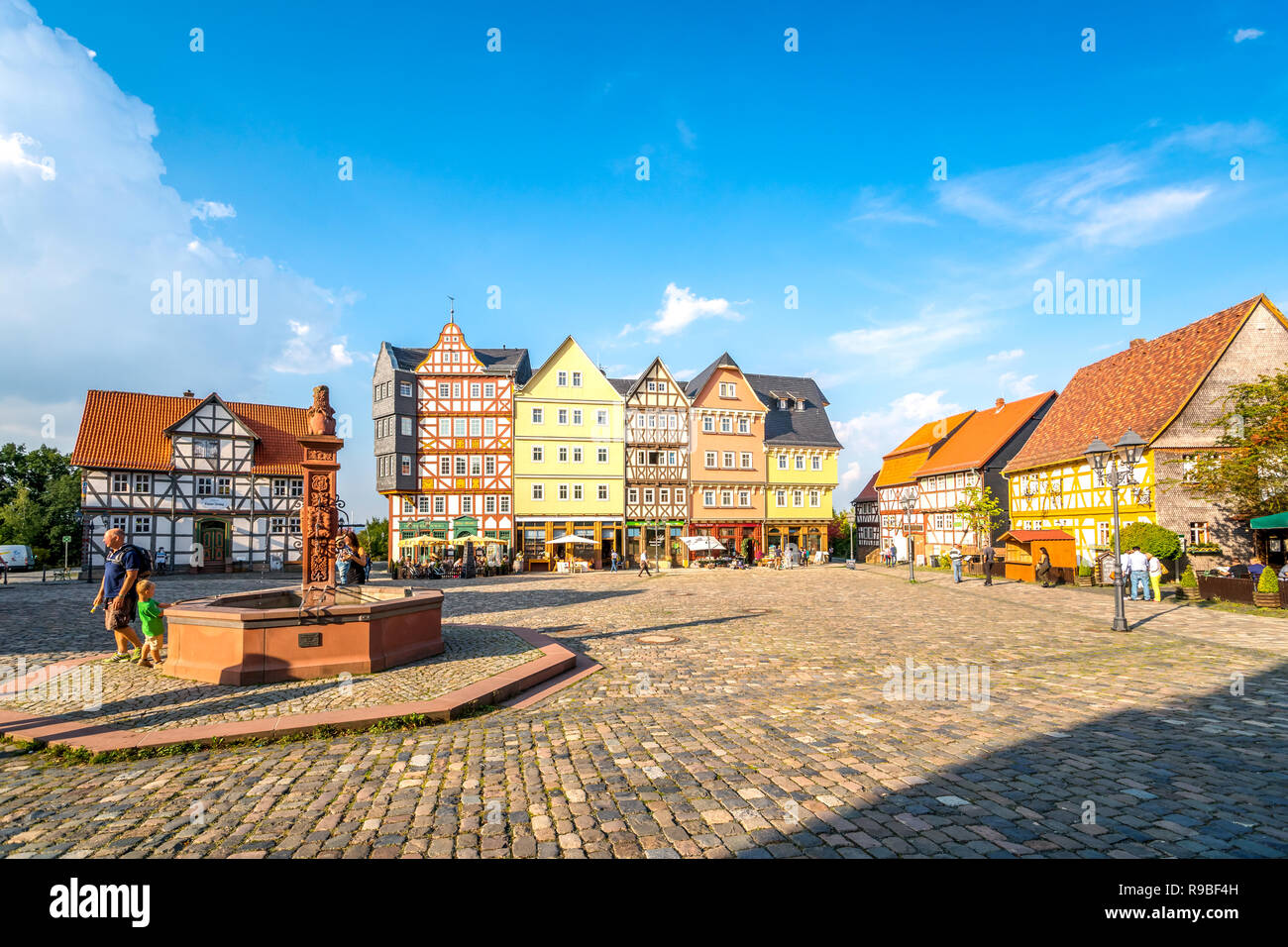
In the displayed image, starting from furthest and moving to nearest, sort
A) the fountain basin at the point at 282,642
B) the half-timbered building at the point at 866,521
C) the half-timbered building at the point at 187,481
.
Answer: the half-timbered building at the point at 866,521 < the half-timbered building at the point at 187,481 < the fountain basin at the point at 282,642

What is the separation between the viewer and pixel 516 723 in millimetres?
6406

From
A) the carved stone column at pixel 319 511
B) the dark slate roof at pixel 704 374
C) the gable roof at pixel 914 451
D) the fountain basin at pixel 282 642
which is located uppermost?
the dark slate roof at pixel 704 374

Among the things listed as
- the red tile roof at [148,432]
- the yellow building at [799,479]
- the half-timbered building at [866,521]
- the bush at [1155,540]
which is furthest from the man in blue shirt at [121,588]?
the half-timbered building at [866,521]

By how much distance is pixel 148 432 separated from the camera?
3816 cm

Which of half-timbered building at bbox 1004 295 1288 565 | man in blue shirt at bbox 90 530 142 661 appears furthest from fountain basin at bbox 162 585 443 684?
half-timbered building at bbox 1004 295 1288 565

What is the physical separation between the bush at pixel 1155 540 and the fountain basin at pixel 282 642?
25.2 m

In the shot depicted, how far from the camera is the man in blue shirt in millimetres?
8945

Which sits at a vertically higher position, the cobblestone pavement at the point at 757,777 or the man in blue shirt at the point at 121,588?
the man in blue shirt at the point at 121,588

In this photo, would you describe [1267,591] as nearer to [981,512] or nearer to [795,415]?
[981,512]

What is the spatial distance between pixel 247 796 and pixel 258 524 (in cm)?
4007

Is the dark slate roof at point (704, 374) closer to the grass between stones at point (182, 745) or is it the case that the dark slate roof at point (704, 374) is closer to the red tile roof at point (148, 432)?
the red tile roof at point (148, 432)

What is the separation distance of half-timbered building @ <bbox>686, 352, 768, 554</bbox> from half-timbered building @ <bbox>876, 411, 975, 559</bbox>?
10.6 metres

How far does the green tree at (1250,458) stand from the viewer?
20906 mm
